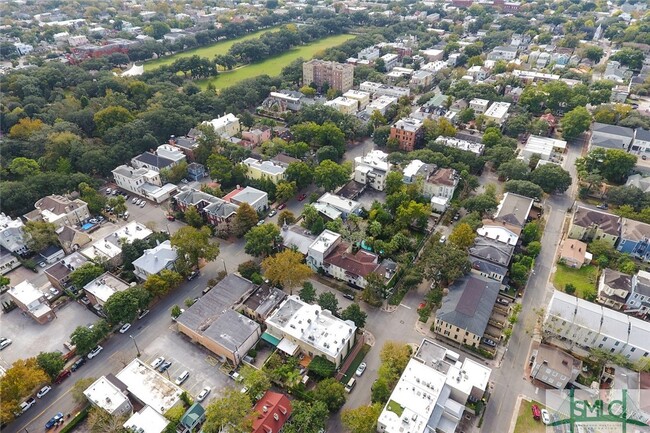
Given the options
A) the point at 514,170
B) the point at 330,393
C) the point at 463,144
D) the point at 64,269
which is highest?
the point at 463,144

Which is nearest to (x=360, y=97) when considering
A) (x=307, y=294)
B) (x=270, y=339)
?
(x=307, y=294)

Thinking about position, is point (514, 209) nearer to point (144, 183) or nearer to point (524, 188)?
point (524, 188)

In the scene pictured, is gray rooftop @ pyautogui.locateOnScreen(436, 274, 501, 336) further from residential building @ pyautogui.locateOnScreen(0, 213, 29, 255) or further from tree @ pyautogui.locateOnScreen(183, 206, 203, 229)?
residential building @ pyautogui.locateOnScreen(0, 213, 29, 255)

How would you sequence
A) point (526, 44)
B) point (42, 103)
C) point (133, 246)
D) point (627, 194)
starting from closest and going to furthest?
point (133, 246) < point (627, 194) < point (42, 103) < point (526, 44)

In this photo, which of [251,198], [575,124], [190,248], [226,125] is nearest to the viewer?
[190,248]

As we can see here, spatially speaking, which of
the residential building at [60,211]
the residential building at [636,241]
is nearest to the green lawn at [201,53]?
the residential building at [60,211]

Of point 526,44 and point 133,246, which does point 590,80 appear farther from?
point 133,246

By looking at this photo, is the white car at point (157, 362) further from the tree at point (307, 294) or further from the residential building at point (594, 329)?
the residential building at point (594, 329)

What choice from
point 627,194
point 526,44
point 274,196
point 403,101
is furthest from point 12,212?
point 526,44
